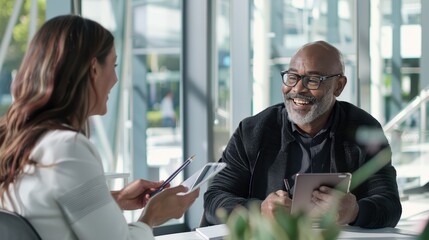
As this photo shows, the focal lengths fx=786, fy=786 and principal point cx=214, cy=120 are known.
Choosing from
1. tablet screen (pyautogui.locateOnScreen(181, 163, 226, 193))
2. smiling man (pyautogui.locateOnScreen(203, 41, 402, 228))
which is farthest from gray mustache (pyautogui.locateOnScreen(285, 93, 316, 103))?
tablet screen (pyautogui.locateOnScreen(181, 163, 226, 193))

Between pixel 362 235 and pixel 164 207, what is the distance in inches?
30.3

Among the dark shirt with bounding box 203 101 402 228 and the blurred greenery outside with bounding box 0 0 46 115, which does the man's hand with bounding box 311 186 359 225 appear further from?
the blurred greenery outside with bounding box 0 0 46 115

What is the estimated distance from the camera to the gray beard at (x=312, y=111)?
272 cm

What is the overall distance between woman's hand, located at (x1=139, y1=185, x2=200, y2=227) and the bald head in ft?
3.68

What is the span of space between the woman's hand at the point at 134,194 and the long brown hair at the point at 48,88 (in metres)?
0.42

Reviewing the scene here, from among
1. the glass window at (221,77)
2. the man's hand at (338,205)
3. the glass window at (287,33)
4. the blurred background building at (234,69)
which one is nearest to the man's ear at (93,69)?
the man's hand at (338,205)

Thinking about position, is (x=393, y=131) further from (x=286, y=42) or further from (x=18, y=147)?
(x=18, y=147)

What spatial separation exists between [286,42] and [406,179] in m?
1.29

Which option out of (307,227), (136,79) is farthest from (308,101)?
(136,79)

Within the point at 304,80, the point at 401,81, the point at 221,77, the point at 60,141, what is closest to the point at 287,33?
the point at 221,77

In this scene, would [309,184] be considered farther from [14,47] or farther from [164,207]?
[14,47]

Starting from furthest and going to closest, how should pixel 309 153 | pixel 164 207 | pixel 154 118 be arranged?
pixel 154 118, pixel 309 153, pixel 164 207

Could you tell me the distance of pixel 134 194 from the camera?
1975 millimetres

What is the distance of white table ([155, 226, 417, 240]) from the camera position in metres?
2.23
